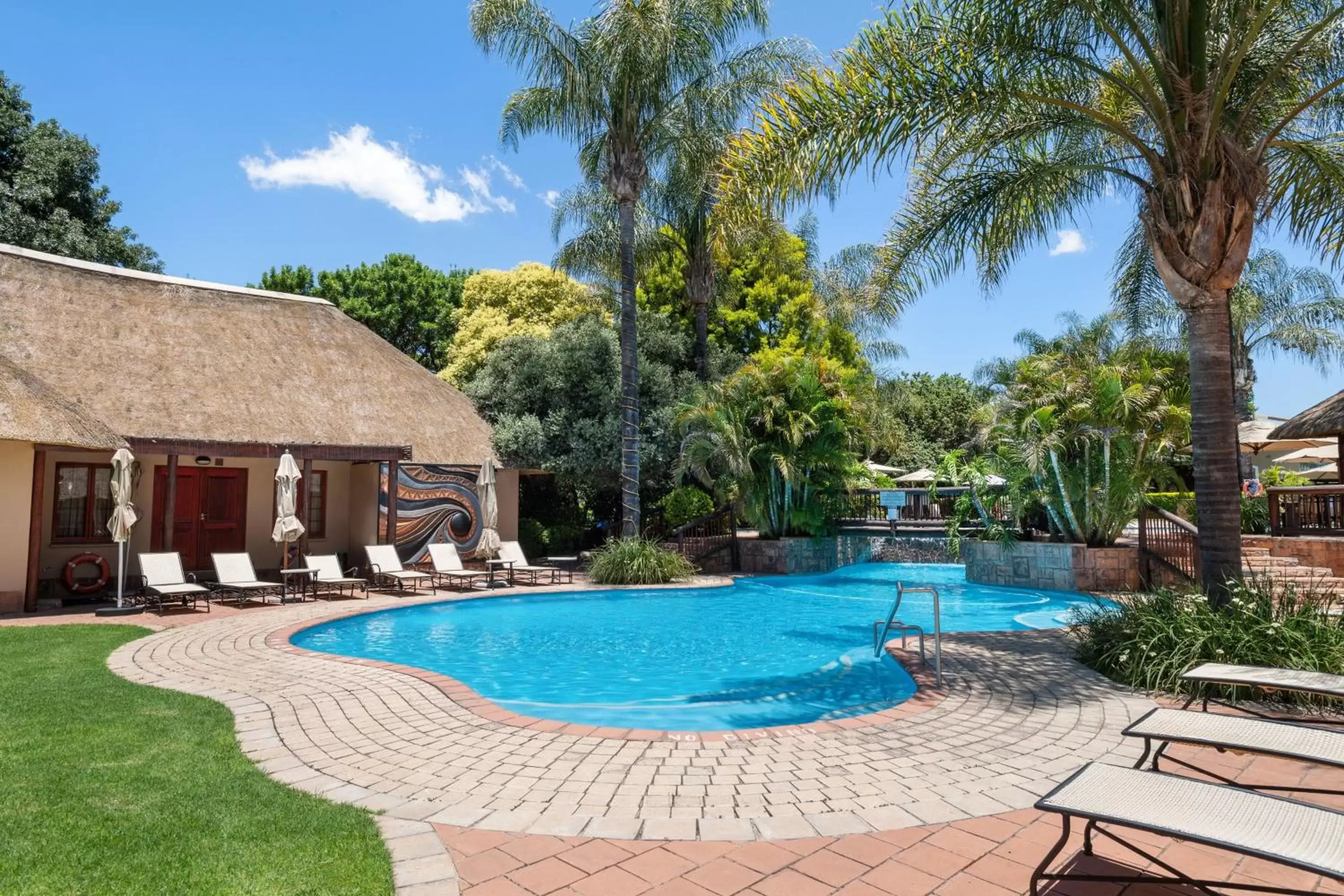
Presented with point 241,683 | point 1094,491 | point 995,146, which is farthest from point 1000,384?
point 241,683

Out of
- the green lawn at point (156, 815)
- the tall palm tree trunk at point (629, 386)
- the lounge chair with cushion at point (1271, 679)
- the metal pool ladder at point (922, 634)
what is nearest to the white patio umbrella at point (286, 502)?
the tall palm tree trunk at point (629, 386)

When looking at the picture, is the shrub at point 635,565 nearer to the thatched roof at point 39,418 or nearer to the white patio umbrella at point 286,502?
the white patio umbrella at point 286,502

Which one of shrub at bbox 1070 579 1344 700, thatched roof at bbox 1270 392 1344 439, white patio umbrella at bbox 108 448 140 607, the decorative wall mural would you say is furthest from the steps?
white patio umbrella at bbox 108 448 140 607

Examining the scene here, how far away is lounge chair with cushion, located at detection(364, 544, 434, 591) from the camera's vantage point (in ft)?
48.0

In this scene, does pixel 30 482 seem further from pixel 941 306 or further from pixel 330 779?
pixel 941 306

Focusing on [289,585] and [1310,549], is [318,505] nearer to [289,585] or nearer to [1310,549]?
[289,585]

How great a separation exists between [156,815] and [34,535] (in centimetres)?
1094

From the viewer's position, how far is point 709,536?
18672 mm

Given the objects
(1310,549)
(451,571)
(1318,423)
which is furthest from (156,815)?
(1318,423)

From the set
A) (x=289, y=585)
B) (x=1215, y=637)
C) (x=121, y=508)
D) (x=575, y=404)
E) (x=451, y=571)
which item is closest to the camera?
(x=1215, y=637)

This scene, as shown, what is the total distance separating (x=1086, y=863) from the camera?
3168 mm

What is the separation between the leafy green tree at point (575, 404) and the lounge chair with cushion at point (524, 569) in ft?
8.86

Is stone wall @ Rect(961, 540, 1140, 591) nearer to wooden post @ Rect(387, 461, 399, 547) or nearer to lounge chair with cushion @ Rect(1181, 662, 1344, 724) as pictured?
lounge chair with cushion @ Rect(1181, 662, 1344, 724)

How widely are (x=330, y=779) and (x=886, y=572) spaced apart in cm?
1643
